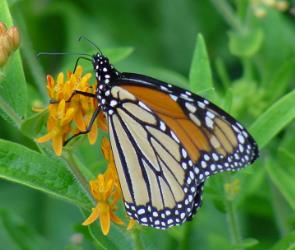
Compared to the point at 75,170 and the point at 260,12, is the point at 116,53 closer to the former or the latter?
the point at 260,12

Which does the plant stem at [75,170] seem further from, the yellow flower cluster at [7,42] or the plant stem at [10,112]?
the yellow flower cluster at [7,42]

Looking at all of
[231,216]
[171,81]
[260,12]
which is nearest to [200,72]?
[231,216]

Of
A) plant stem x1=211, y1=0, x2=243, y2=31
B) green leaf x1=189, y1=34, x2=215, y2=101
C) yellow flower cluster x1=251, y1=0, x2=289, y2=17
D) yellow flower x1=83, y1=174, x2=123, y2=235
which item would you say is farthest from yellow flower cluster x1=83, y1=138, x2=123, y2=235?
plant stem x1=211, y1=0, x2=243, y2=31

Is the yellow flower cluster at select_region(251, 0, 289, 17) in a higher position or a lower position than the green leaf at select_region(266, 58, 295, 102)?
higher

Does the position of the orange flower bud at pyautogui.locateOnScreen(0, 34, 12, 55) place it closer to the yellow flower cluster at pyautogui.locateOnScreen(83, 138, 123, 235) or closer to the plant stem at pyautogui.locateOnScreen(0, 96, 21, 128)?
the plant stem at pyautogui.locateOnScreen(0, 96, 21, 128)

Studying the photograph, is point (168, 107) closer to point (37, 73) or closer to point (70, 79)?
point (70, 79)

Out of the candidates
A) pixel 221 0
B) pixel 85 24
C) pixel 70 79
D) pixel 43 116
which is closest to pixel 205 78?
pixel 70 79

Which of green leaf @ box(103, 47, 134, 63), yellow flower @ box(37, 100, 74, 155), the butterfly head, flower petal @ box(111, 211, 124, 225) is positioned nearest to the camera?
yellow flower @ box(37, 100, 74, 155)

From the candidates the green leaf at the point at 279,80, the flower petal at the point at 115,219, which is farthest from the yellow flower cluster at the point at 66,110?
the green leaf at the point at 279,80
